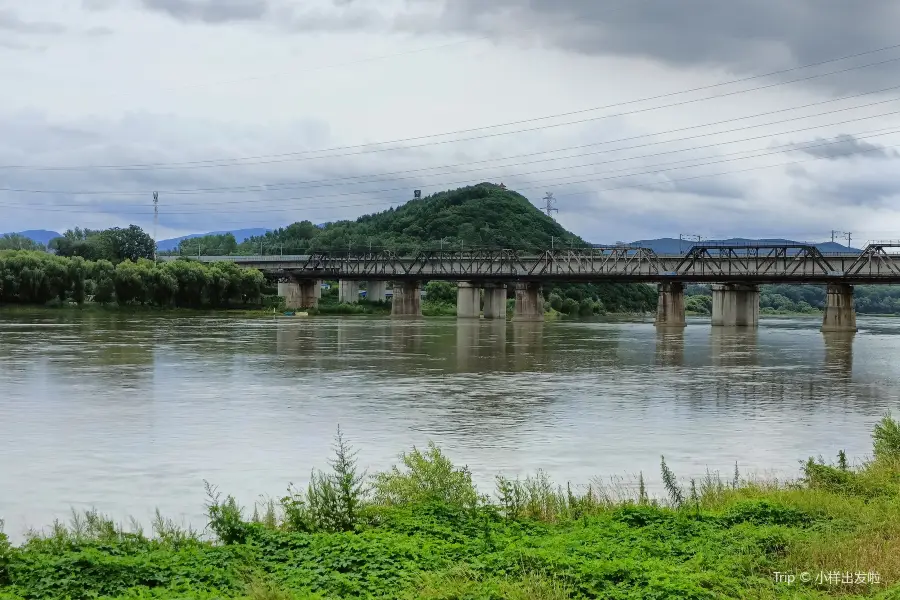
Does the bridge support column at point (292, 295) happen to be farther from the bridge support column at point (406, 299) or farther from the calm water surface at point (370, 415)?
the calm water surface at point (370, 415)

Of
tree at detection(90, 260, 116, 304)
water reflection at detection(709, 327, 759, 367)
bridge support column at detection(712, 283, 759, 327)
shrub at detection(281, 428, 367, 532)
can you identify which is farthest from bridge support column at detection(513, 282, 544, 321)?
shrub at detection(281, 428, 367, 532)

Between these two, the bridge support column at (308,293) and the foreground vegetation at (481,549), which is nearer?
the foreground vegetation at (481,549)

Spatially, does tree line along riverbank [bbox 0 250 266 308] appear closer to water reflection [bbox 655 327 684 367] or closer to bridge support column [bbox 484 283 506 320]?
bridge support column [bbox 484 283 506 320]

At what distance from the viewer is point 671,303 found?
159 meters

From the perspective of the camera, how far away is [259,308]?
168375 mm

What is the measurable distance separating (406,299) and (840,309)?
248ft

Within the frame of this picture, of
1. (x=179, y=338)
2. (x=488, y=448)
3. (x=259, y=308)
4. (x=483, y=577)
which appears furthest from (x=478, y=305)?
(x=483, y=577)

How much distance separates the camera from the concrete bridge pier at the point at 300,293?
7283 inches

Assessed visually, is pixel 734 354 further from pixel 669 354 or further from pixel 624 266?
pixel 624 266

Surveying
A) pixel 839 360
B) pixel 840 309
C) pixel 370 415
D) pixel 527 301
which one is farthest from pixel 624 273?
pixel 370 415

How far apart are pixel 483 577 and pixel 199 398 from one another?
84.5 ft

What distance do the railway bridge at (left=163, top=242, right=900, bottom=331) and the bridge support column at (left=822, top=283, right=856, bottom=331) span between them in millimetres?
139

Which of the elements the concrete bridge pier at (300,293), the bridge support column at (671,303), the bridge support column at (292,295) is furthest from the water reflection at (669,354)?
the concrete bridge pier at (300,293)

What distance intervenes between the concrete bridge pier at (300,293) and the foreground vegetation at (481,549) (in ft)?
551
